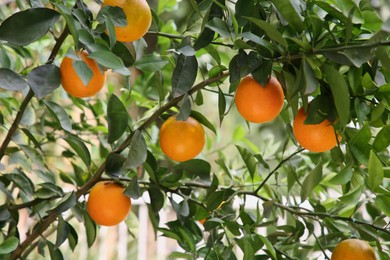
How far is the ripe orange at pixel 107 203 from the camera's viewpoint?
835 millimetres

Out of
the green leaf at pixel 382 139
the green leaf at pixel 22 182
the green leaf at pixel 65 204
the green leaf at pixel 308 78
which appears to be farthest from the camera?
the green leaf at pixel 22 182

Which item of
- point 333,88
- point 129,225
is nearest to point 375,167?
point 333,88

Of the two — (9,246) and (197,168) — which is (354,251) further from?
(9,246)

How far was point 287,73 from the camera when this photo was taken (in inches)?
26.2

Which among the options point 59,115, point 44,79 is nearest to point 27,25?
point 44,79

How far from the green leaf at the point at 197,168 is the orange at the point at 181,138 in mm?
59

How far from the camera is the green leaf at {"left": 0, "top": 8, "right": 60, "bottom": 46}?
64 centimetres

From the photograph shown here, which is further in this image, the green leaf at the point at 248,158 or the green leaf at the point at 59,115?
the green leaf at the point at 248,158

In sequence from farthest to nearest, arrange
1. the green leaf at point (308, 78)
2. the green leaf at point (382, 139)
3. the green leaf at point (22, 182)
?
the green leaf at point (22, 182) < the green leaf at point (382, 139) < the green leaf at point (308, 78)

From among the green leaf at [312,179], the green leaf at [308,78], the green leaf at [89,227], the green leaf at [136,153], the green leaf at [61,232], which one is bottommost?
the green leaf at [89,227]

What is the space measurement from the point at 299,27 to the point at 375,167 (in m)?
0.18

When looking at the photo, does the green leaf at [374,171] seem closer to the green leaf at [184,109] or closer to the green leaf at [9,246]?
the green leaf at [184,109]

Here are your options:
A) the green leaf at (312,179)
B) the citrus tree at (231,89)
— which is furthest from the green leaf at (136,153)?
the green leaf at (312,179)

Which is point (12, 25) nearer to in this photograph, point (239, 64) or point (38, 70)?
point (38, 70)
